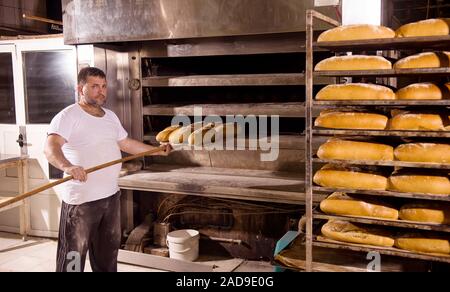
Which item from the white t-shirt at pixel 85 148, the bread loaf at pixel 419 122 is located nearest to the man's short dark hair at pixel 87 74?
the white t-shirt at pixel 85 148

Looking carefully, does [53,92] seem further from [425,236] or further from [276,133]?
[425,236]

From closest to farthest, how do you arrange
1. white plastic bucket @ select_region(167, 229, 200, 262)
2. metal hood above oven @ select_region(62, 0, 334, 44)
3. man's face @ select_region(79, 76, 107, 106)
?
man's face @ select_region(79, 76, 107, 106) < metal hood above oven @ select_region(62, 0, 334, 44) < white plastic bucket @ select_region(167, 229, 200, 262)

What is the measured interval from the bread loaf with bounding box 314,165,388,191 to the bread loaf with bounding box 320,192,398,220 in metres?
0.09

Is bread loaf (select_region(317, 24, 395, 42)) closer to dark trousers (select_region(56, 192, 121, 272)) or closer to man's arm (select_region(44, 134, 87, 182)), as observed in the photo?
man's arm (select_region(44, 134, 87, 182))

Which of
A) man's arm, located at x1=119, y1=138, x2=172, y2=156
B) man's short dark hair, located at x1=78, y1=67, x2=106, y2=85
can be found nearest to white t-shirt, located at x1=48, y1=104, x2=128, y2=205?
man's short dark hair, located at x1=78, y1=67, x2=106, y2=85

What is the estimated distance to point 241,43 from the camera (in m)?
3.51

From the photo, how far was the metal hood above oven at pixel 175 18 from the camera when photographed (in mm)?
3250

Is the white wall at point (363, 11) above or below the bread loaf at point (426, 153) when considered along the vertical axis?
above

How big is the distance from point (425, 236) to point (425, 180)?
0.28 metres

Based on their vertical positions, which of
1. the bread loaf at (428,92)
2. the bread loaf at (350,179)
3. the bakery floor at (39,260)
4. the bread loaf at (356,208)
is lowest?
the bakery floor at (39,260)

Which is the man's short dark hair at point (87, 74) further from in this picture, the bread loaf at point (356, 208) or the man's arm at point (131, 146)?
the bread loaf at point (356, 208)

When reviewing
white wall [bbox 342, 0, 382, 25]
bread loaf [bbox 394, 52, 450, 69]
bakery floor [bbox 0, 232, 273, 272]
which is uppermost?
white wall [bbox 342, 0, 382, 25]

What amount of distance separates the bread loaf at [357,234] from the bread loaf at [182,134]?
4.84ft

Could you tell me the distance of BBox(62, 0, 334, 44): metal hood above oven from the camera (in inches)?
128
